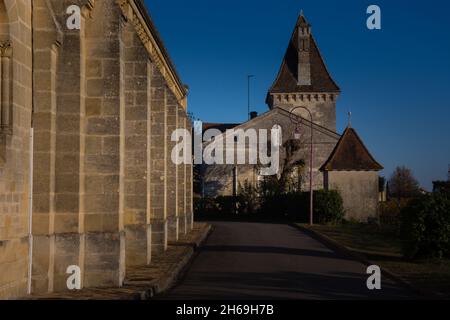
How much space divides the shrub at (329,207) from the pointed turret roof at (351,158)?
3524 mm

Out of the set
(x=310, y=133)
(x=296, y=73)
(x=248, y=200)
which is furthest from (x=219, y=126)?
(x=248, y=200)

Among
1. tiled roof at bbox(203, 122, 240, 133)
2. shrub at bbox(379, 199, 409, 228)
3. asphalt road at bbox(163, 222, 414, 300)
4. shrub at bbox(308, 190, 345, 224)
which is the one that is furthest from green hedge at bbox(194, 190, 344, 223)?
tiled roof at bbox(203, 122, 240, 133)

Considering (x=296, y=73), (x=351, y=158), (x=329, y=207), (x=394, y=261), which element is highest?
(x=296, y=73)

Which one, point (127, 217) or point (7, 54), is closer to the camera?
point (7, 54)

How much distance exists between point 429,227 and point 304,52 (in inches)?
1640

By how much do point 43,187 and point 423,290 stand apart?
280 inches

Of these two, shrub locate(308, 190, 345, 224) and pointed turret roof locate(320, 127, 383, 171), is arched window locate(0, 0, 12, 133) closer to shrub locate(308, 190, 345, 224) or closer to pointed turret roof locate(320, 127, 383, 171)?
shrub locate(308, 190, 345, 224)

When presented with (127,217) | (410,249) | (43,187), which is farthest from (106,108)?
(410,249)

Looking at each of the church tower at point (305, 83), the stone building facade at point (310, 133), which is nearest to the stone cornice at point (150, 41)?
the stone building facade at point (310, 133)

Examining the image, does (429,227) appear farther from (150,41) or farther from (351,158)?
(351,158)

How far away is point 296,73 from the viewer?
182 feet

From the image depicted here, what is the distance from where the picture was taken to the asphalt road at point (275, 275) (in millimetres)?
10798
